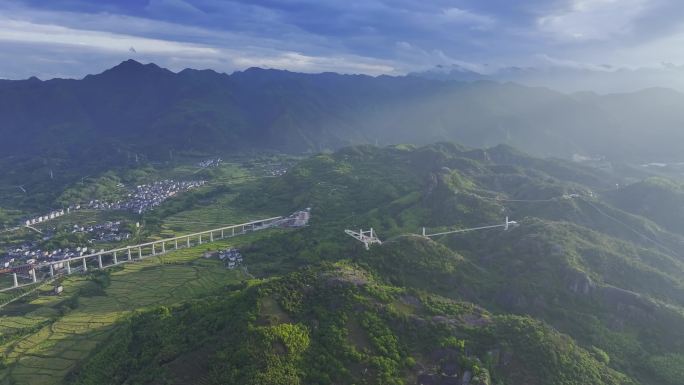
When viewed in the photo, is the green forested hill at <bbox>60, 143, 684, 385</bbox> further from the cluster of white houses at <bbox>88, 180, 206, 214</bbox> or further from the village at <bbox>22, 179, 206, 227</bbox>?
the village at <bbox>22, 179, 206, 227</bbox>

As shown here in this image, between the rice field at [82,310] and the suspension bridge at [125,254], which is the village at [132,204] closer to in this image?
the suspension bridge at [125,254]

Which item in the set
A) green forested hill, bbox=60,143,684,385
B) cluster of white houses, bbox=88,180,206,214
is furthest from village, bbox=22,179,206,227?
green forested hill, bbox=60,143,684,385

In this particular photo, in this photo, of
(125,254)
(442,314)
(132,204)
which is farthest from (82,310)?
(132,204)

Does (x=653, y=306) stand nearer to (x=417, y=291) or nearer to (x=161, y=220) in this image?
(x=417, y=291)

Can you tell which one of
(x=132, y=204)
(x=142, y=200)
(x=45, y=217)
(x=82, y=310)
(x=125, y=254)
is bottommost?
(x=45, y=217)

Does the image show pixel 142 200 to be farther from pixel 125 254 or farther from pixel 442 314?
pixel 442 314

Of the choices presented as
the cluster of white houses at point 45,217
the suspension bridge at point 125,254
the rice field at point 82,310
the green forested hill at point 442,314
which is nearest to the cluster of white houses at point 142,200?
the cluster of white houses at point 45,217
